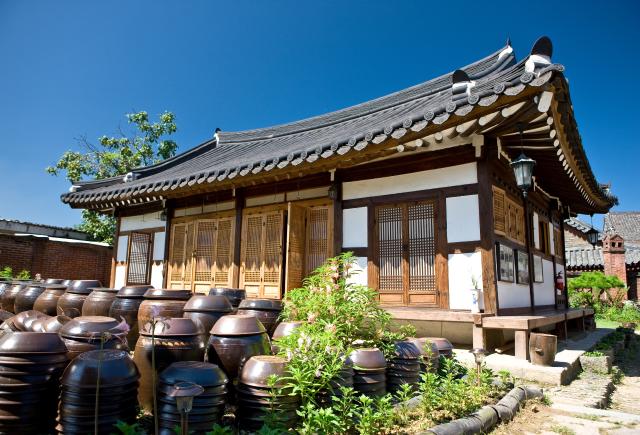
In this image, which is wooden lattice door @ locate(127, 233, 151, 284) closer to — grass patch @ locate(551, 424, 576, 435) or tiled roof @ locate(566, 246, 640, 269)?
grass patch @ locate(551, 424, 576, 435)

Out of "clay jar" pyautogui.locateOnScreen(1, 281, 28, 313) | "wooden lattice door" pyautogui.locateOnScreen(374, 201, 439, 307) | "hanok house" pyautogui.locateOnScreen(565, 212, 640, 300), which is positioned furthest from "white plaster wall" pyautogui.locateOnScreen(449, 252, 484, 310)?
"hanok house" pyautogui.locateOnScreen(565, 212, 640, 300)

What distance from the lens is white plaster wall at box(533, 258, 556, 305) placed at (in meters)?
7.81

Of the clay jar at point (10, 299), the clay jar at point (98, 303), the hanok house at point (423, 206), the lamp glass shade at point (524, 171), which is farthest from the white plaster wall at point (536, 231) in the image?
the clay jar at point (10, 299)

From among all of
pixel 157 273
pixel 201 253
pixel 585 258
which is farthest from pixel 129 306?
pixel 585 258

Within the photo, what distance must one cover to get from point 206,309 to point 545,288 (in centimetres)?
725

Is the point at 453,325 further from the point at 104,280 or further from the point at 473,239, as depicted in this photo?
the point at 104,280

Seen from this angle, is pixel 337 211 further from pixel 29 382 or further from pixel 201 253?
pixel 29 382

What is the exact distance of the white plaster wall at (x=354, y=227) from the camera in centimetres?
672

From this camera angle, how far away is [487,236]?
5547 mm

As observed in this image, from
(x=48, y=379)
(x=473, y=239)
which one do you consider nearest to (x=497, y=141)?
(x=473, y=239)

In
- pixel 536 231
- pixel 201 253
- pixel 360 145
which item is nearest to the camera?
pixel 360 145

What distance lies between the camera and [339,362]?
307cm

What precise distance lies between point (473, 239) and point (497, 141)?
141 centimetres

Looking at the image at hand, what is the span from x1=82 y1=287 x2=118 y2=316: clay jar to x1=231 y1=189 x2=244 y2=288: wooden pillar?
3473 mm
